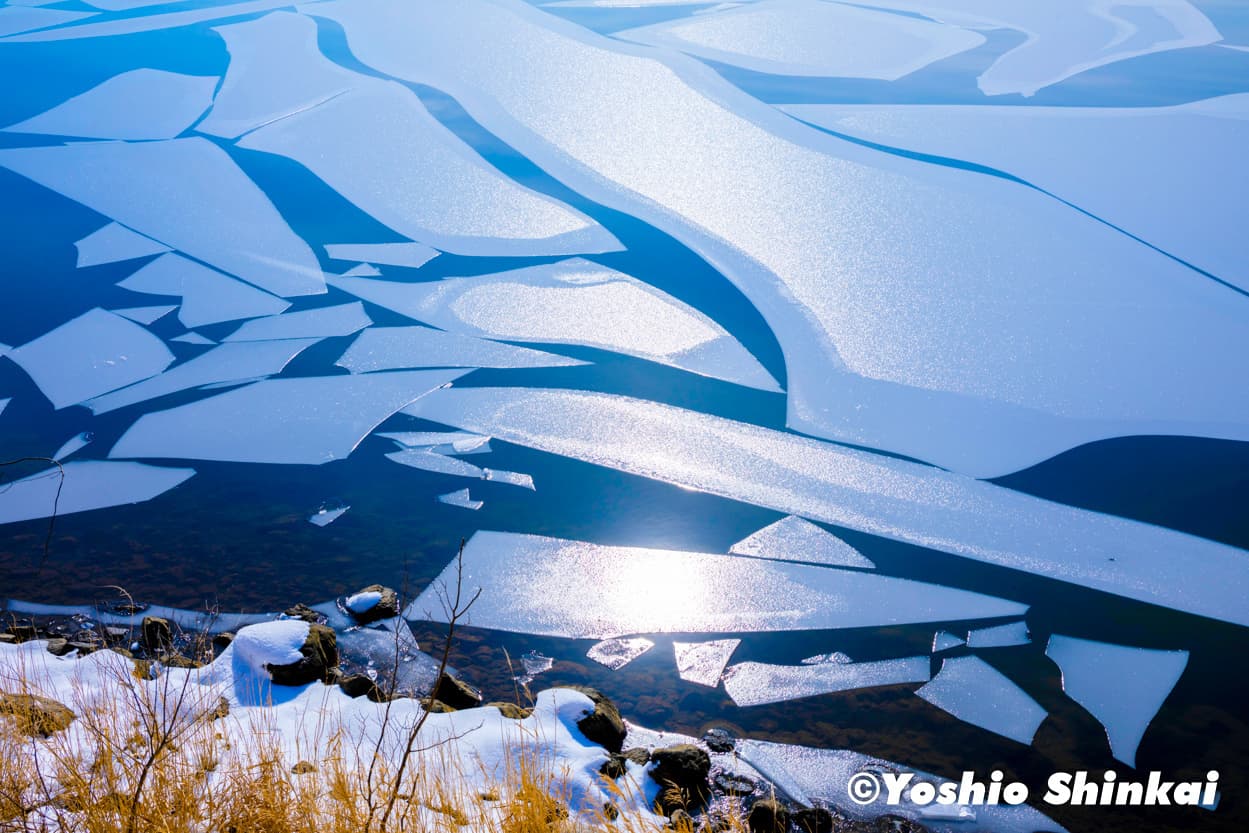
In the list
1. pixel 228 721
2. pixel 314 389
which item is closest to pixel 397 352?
pixel 314 389

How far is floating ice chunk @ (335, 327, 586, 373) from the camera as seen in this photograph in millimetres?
4398

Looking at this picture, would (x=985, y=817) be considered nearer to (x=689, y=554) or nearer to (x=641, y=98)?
(x=689, y=554)

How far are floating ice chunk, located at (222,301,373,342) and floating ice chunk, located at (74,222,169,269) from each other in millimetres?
1178

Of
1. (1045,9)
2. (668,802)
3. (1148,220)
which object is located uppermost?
(1045,9)

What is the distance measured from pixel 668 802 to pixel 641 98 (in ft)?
18.3

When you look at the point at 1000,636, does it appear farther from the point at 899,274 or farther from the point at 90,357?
the point at 90,357

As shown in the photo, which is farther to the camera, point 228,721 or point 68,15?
point 68,15

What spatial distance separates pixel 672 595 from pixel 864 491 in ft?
2.76

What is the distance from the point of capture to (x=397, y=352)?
4.49 m

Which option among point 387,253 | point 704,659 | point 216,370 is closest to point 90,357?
point 216,370

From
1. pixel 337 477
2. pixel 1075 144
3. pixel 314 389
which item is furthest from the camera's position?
pixel 1075 144

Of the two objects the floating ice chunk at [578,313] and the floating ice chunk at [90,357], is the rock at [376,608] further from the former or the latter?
the floating ice chunk at [90,357]

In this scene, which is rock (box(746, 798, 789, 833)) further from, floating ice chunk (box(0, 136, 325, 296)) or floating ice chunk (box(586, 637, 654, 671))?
floating ice chunk (box(0, 136, 325, 296))

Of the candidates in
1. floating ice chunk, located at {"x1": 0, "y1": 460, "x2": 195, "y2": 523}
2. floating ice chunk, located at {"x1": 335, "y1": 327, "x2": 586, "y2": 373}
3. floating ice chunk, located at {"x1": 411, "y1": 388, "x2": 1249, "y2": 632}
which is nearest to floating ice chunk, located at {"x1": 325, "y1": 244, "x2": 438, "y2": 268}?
floating ice chunk, located at {"x1": 335, "y1": 327, "x2": 586, "y2": 373}
